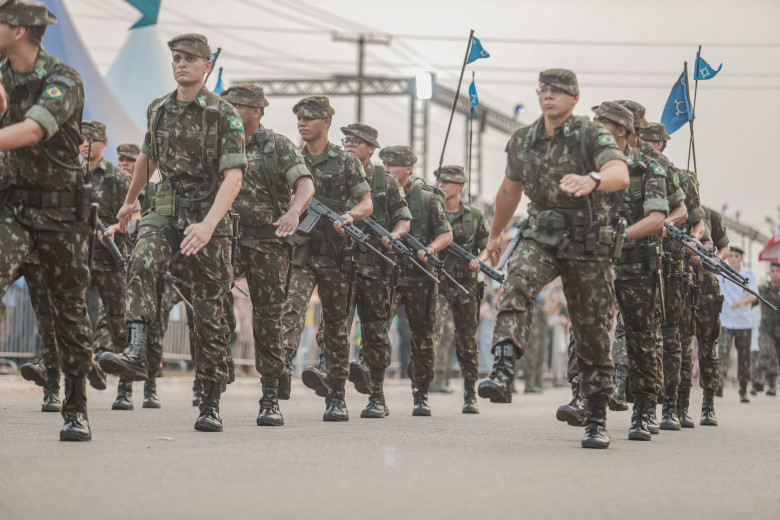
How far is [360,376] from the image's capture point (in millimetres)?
11281

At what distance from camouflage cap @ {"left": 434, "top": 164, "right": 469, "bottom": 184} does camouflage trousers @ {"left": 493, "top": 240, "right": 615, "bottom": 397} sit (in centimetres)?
611

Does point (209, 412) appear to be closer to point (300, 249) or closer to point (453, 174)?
point (300, 249)

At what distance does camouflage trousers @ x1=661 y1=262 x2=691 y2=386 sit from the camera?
407 inches

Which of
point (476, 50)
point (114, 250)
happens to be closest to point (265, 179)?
point (114, 250)

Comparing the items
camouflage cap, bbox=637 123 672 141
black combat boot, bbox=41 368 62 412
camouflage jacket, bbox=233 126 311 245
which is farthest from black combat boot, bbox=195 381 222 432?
camouflage cap, bbox=637 123 672 141

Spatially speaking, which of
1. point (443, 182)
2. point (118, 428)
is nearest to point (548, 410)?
point (443, 182)

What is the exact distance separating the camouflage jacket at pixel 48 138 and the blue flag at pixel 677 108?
9.17 m

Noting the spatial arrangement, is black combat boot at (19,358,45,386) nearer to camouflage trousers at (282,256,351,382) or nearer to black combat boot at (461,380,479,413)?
camouflage trousers at (282,256,351,382)

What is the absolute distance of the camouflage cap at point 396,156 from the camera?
12.5 m

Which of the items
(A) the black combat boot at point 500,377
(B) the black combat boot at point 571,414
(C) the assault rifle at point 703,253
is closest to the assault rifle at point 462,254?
(C) the assault rifle at point 703,253

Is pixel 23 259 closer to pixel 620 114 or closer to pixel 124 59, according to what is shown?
pixel 620 114

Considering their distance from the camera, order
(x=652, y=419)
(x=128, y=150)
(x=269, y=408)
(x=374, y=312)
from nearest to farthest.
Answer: (x=269, y=408), (x=652, y=419), (x=374, y=312), (x=128, y=150)

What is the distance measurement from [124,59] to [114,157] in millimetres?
4098

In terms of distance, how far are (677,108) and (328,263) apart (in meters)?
6.06
